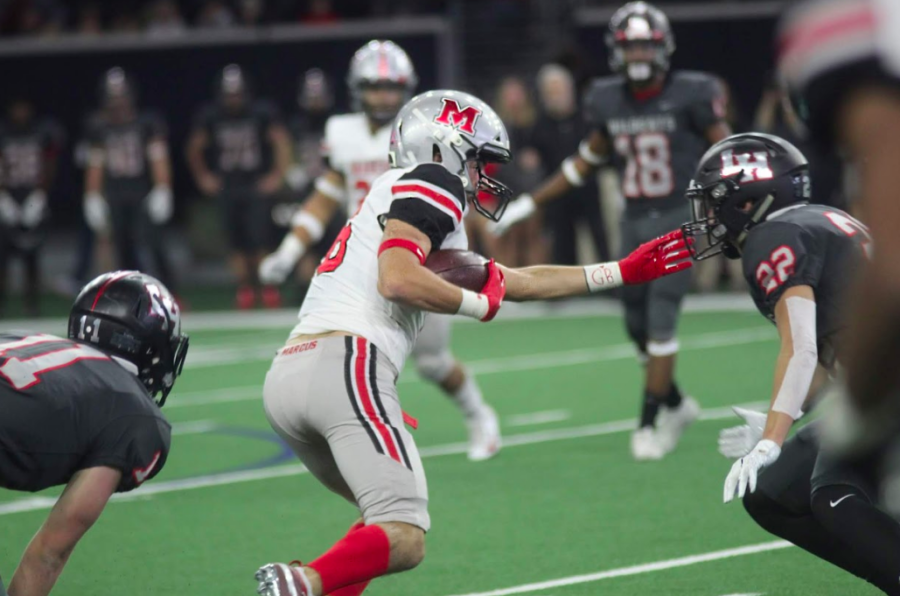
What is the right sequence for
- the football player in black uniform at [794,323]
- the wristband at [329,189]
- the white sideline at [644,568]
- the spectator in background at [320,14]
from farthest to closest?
the spectator in background at [320,14]
the wristband at [329,189]
the white sideline at [644,568]
the football player in black uniform at [794,323]

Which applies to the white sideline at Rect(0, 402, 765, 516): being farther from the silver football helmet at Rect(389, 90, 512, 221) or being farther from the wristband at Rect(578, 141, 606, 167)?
the silver football helmet at Rect(389, 90, 512, 221)

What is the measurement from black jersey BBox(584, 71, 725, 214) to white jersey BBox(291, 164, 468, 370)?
2829 millimetres

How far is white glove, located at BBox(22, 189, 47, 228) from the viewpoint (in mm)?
12852

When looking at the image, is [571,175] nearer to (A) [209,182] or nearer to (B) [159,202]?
(B) [159,202]

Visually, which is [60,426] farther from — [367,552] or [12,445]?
[367,552]

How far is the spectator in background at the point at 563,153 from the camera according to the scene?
39.0 ft

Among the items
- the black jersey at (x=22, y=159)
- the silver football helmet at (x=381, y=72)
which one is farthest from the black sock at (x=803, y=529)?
the black jersey at (x=22, y=159)

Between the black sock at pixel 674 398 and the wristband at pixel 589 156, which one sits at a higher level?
the wristband at pixel 589 156

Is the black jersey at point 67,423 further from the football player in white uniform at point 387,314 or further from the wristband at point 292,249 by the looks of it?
the wristband at point 292,249

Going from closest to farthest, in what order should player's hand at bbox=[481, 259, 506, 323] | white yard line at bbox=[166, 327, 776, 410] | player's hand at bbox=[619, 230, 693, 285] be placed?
player's hand at bbox=[481, 259, 506, 323], player's hand at bbox=[619, 230, 693, 285], white yard line at bbox=[166, 327, 776, 410]

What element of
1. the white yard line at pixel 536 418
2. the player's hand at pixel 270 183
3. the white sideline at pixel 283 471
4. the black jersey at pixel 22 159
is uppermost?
the black jersey at pixel 22 159

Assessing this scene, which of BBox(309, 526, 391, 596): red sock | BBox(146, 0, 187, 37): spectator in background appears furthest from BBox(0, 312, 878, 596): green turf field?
BBox(146, 0, 187, 37): spectator in background

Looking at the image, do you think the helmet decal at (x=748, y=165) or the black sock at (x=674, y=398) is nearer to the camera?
the helmet decal at (x=748, y=165)

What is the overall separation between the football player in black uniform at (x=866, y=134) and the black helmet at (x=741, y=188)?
179 cm
